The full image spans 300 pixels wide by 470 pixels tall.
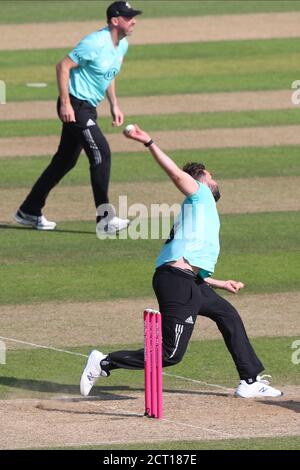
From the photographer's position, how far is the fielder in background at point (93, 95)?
613 inches

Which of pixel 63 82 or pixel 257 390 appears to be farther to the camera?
pixel 63 82

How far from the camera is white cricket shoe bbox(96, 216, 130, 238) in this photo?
51.9 feet

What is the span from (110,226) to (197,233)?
560cm

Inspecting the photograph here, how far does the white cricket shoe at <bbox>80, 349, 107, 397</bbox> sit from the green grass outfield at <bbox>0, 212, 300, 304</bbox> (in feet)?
9.11

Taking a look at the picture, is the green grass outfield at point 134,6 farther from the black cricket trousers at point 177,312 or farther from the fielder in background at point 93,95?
the black cricket trousers at point 177,312

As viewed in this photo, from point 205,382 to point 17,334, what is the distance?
2026 millimetres

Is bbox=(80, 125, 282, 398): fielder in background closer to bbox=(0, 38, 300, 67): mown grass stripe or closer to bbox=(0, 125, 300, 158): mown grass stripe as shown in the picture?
bbox=(0, 125, 300, 158): mown grass stripe

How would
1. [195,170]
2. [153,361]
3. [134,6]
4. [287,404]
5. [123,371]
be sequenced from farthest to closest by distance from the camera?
[134,6], [123,371], [287,404], [195,170], [153,361]

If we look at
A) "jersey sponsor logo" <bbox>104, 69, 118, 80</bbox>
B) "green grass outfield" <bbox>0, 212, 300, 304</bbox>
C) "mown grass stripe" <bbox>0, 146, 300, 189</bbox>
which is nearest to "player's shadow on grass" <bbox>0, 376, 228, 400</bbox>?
"green grass outfield" <bbox>0, 212, 300, 304</bbox>

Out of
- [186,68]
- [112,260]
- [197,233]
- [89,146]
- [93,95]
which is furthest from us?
[186,68]

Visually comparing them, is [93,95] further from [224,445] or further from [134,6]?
[134,6]

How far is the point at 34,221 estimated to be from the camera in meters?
16.2

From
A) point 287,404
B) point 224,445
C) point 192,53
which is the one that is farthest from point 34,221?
point 192,53
